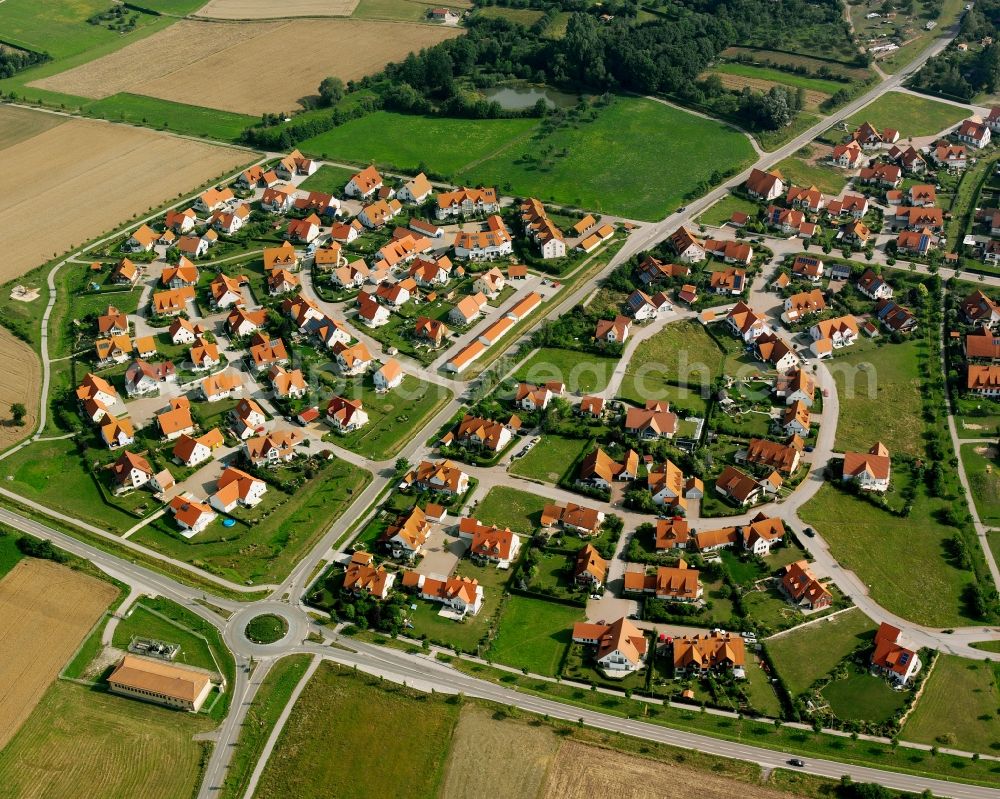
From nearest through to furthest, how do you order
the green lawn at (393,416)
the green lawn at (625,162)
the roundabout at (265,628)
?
the roundabout at (265,628), the green lawn at (393,416), the green lawn at (625,162)

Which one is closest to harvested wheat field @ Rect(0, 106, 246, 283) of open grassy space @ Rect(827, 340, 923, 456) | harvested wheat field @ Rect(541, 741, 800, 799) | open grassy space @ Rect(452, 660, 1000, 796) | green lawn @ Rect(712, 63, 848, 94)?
green lawn @ Rect(712, 63, 848, 94)

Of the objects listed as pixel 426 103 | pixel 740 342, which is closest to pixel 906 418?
pixel 740 342

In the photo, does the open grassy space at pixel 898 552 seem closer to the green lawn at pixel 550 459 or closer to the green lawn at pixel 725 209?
the green lawn at pixel 550 459

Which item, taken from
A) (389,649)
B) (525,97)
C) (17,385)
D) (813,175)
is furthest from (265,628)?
(525,97)

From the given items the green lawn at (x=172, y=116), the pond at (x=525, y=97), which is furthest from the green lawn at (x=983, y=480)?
the green lawn at (x=172, y=116)

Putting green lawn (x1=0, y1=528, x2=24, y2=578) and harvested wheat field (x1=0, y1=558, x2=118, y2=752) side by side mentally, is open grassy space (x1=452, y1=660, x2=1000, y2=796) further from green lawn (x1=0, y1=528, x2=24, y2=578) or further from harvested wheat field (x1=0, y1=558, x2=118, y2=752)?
green lawn (x1=0, y1=528, x2=24, y2=578)

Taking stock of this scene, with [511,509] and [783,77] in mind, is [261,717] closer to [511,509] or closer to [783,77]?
[511,509]
